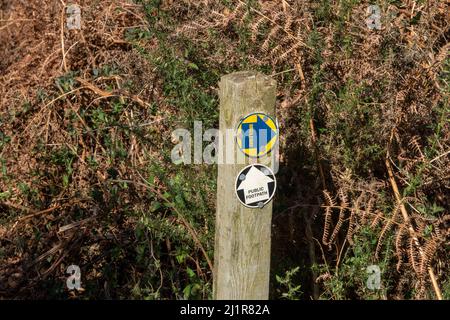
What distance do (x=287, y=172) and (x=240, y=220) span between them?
1.50 m

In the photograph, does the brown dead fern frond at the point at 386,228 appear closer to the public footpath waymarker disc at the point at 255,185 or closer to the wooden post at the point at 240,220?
the wooden post at the point at 240,220

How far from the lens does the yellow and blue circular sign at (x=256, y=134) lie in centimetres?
359

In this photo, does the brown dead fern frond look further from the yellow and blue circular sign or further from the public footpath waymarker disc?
the yellow and blue circular sign

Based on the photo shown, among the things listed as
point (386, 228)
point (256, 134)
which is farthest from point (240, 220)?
point (386, 228)

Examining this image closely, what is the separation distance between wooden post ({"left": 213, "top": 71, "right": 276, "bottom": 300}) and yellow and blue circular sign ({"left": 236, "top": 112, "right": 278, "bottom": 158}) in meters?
0.03

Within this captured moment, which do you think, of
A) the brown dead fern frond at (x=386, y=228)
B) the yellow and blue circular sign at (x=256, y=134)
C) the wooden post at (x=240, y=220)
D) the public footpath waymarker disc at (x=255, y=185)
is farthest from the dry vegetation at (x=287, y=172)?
the yellow and blue circular sign at (x=256, y=134)

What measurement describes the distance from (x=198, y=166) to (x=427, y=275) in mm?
1724

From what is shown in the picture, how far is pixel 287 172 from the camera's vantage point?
5.14 meters

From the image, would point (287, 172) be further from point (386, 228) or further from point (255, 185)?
point (255, 185)

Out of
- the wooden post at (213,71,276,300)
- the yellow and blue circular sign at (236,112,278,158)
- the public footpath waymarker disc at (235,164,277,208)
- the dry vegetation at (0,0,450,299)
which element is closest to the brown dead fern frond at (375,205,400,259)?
the dry vegetation at (0,0,450,299)

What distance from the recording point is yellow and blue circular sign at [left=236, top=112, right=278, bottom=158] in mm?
3590
